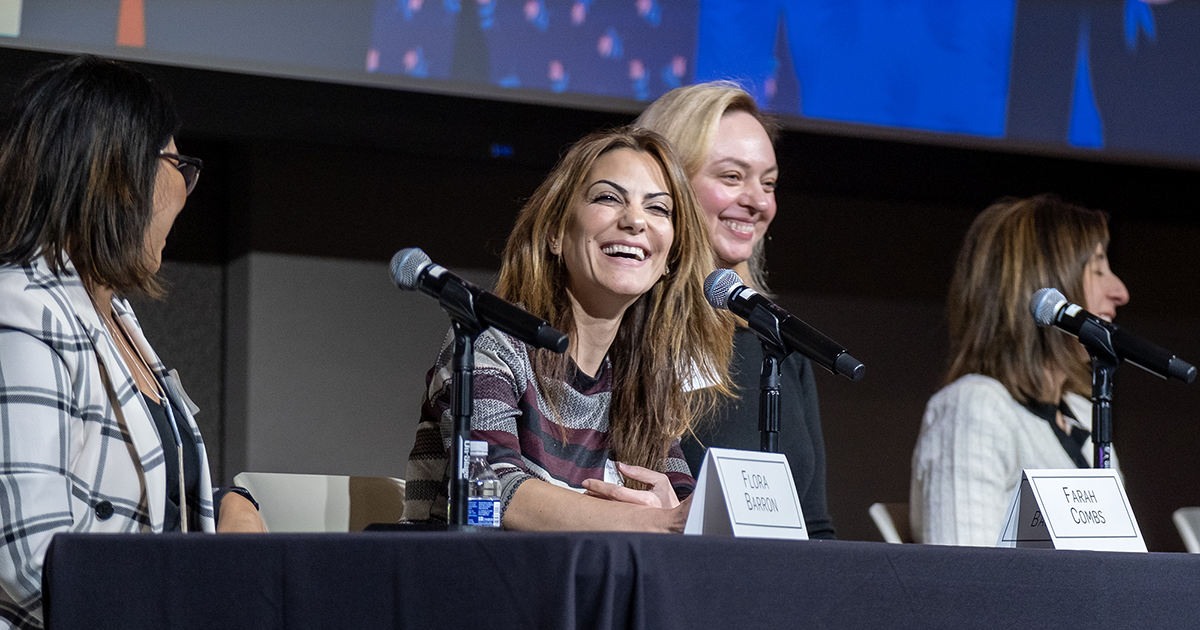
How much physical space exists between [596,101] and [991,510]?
1.58m

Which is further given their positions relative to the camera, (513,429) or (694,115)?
(694,115)

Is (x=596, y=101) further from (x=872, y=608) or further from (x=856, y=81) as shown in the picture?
(x=872, y=608)

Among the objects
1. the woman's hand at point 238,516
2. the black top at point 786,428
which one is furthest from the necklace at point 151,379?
the black top at point 786,428

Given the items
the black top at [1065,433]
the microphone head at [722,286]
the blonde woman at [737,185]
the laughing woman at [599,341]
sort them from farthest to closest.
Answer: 1. the black top at [1065,433]
2. the blonde woman at [737,185]
3. the laughing woman at [599,341]
4. the microphone head at [722,286]

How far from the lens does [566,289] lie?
2279 millimetres

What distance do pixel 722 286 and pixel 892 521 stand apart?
150 cm

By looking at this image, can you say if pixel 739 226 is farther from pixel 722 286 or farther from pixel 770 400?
pixel 770 400

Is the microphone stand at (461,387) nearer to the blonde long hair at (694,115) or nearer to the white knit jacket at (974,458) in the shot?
the blonde long hair at (694,115)

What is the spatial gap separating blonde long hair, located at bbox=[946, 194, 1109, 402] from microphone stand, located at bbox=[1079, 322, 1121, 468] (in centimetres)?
112

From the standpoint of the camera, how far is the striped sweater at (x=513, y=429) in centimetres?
196

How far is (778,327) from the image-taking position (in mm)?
1797

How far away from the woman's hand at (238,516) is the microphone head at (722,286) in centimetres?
79

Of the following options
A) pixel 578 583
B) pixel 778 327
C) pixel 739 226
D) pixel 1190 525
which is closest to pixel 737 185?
pixel 739 226

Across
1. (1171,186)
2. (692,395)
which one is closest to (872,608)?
(692,395)
